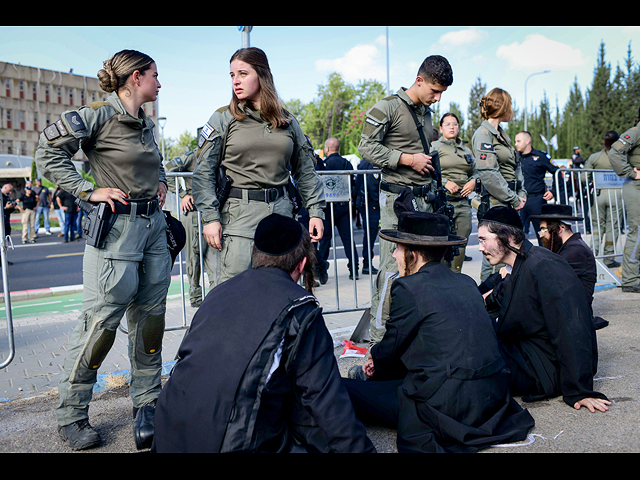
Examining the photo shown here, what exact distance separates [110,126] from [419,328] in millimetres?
1973

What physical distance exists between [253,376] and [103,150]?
5.41 feet

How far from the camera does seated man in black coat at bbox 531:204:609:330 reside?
4602 millimetres

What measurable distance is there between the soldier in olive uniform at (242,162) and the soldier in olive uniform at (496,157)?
252cm

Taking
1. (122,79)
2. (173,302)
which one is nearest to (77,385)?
A: (122,79)

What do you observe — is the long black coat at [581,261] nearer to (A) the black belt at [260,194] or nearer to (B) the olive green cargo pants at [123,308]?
(A) the black belt at [260,194]

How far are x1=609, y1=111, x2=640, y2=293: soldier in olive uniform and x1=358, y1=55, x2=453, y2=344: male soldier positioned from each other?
3.40 meters

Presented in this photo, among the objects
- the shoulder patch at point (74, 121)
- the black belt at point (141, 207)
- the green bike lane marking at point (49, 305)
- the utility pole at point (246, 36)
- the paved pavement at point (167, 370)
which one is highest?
the utility pole at point (246, 36)

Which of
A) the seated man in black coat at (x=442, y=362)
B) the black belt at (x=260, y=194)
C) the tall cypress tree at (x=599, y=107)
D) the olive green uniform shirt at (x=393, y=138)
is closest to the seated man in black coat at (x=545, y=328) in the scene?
the seated man in black coat at (x=442, y=362)

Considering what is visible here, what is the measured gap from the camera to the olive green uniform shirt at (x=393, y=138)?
409 cm

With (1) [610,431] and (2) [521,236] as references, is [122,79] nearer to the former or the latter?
(2) [521,236]

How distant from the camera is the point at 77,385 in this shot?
284cm

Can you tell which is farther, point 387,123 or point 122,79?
point 387,123
